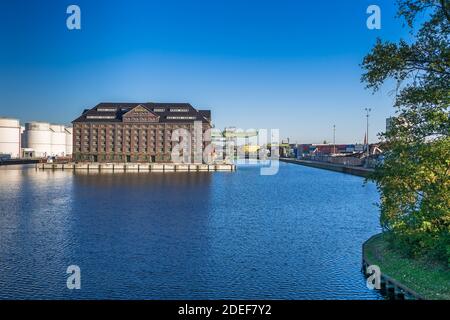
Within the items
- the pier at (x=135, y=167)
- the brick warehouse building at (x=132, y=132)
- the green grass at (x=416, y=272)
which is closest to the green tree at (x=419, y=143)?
the green grass at (x=416, y=272)

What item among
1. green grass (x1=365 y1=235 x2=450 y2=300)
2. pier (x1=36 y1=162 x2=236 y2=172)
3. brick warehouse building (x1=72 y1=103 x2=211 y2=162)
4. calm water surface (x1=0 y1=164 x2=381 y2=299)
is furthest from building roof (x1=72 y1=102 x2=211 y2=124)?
green grass (x1=365 y1=235 x2=450 y2=300)

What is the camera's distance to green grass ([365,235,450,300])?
2142 centimetres

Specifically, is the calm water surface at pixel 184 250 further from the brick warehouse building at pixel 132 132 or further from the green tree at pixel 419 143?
the brick warehouse building at pixel 132 132

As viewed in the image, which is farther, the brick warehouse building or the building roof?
the building roof

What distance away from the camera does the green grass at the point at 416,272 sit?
2142 cm

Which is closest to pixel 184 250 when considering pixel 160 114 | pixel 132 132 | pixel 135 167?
pixel 135 167

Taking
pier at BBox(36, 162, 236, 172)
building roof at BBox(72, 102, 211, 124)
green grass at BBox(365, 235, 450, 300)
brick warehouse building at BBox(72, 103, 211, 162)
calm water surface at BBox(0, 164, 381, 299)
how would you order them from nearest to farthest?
green grass at BBox(365, 235, 450, 300), calm water surface at BBox(0, 164, 381, 299), pier at BBox(36, 162, 236, 172), brick warehouse building at BBox(72, 103, 211, 162), building roof at BBox(72, 102, 211, 124)

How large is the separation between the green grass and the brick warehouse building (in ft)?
543

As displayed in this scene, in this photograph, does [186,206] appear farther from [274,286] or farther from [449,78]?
[449,78]

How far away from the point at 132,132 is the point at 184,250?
16504 centimetres

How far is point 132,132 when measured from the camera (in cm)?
19375

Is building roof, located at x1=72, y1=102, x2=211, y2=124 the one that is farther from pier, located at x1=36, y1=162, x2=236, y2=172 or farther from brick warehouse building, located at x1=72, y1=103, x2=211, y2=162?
pier, located at x1=36, y1=162, x2=236, y2=172
